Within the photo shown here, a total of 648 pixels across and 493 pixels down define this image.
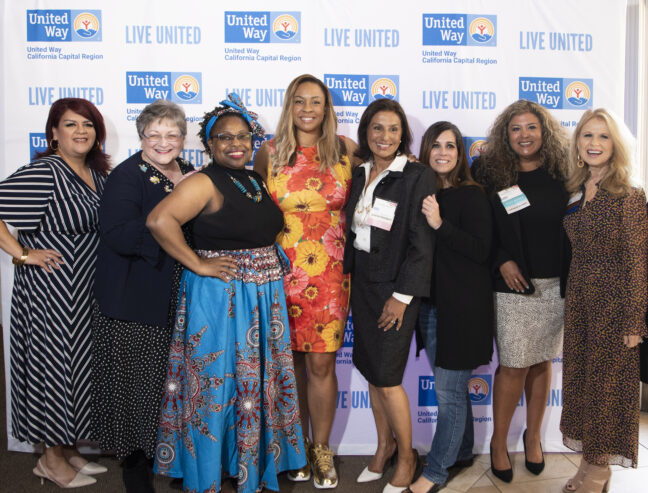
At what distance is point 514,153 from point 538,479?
5.87 ft

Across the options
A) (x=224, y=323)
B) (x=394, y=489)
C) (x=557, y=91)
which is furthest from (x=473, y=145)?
(x=394, y=489)

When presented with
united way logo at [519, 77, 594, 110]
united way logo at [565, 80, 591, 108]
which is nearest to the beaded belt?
united way logo at [519, 77, 594, 110]

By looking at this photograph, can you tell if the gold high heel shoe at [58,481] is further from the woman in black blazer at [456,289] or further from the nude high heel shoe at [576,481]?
the nude high heel shoe at [576,481]

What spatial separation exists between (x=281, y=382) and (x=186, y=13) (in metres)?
2.25

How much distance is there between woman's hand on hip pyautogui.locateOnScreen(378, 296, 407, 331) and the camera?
2.25m

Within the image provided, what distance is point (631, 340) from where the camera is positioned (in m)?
2.17

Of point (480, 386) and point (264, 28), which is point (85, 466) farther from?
point (264, 28)

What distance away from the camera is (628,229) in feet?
7.09

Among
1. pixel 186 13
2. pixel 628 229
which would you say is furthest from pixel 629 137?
pixel 186 13

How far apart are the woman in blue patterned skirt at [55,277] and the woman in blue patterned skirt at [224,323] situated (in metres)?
0.60

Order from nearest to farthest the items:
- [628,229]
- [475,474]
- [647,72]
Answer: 1. [628,229]
2. [475,474]
3. [647,72]

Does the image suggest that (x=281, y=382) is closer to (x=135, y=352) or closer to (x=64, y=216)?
(x=135, y=352)

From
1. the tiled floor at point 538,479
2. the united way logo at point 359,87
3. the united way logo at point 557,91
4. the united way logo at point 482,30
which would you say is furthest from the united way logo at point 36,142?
the tiled floor at point 538,479

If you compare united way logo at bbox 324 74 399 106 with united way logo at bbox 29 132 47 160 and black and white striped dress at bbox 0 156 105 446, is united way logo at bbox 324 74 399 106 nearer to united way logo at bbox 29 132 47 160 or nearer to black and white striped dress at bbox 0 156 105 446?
black and white striped dress at bbox 0 156 105 446
